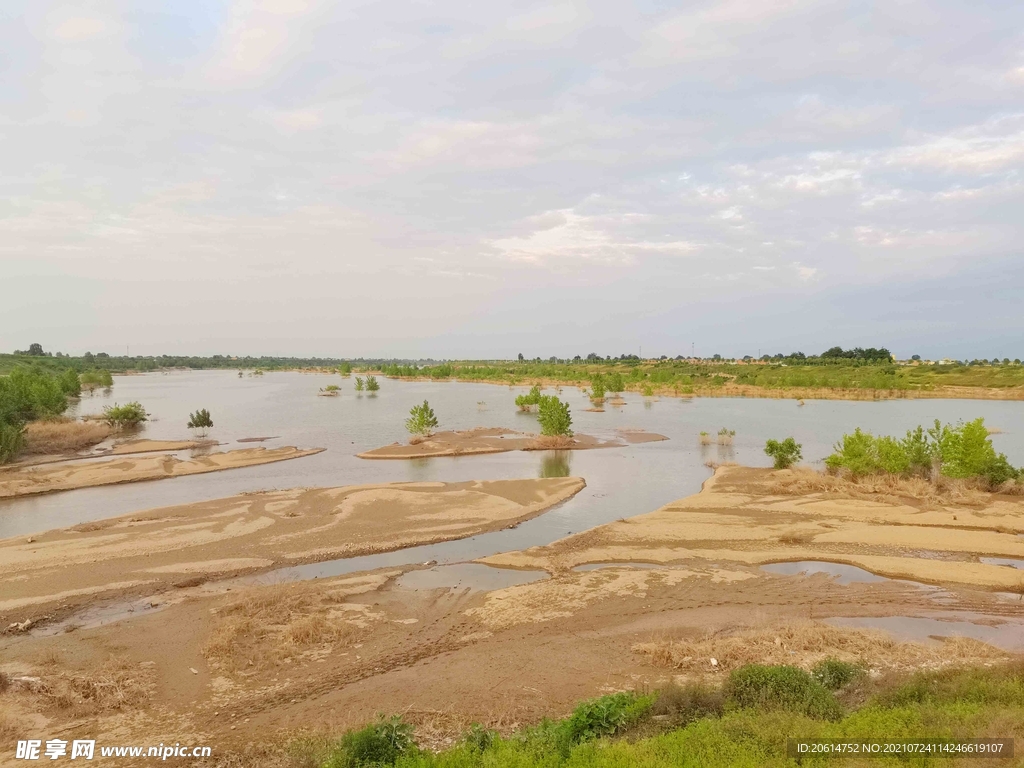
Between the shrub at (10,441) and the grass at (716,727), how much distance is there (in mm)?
39176

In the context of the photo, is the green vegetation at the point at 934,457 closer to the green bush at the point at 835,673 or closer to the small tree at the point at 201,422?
A: the green bush at the point at 835,673

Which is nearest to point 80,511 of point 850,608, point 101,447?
point 101,447

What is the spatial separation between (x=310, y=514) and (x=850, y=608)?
65.9ft

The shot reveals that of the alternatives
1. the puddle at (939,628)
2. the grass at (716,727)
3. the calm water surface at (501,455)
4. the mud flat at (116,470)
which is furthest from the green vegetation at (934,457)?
the mud flat at (116,470)

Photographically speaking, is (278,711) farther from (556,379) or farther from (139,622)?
(556,379)

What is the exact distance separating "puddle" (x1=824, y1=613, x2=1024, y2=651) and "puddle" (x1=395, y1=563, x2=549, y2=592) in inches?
330

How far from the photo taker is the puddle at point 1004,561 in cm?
1888

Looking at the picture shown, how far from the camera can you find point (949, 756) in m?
6.74

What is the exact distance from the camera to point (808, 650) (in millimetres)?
12258

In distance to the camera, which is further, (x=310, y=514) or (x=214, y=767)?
(x=310, y=514)

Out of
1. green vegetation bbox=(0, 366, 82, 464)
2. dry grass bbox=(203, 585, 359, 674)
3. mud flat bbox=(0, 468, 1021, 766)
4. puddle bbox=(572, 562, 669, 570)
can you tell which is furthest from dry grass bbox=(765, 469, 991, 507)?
green vegetation bbox=(0, 366, 82, 464)

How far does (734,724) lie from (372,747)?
5.07 metres

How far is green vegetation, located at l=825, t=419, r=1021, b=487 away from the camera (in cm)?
2728

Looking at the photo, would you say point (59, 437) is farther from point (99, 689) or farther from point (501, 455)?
point (99, 689)
